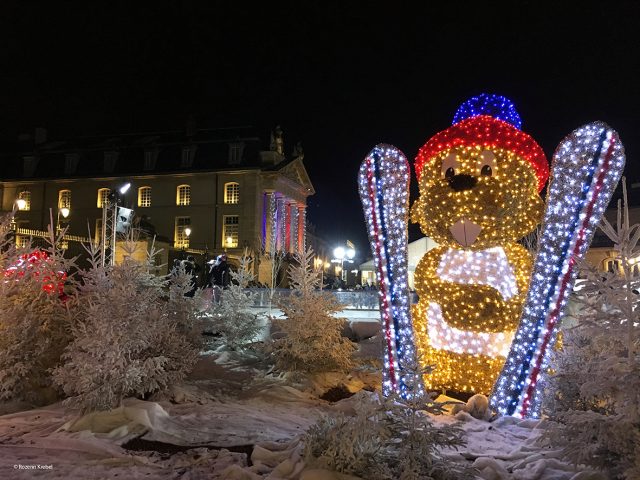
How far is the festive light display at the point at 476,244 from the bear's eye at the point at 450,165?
0.05 ft

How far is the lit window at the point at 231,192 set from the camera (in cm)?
4325

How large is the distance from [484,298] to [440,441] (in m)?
3.30

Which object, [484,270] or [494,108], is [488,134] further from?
[484,270]

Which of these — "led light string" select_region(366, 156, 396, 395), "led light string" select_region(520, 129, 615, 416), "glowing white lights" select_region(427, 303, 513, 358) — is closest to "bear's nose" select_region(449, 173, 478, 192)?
"led light string" select_region(366, 156, 396, 395)

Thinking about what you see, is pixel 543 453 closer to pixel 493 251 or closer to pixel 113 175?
pixel 493 251

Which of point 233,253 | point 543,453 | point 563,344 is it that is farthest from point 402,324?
point 233,253

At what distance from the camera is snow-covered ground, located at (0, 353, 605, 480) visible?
15.7 ft

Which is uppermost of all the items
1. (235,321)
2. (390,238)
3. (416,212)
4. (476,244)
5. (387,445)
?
(416,212)

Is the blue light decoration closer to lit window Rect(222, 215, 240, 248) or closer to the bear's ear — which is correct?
the bear's ear

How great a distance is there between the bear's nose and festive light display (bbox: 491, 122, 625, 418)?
1082 millimetres

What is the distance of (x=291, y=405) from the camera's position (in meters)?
7.93

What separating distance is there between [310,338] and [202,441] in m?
4.09

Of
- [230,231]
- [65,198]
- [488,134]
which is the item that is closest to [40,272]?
[488,134]

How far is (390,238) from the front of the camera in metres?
7.96
